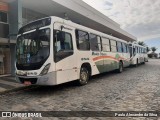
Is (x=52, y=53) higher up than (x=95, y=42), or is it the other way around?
(x=95, y=42)

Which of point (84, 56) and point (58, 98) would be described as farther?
point (84, 56)

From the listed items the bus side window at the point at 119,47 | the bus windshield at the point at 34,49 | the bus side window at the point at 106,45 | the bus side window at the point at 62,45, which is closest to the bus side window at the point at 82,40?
the bus side window at the point at 62,45

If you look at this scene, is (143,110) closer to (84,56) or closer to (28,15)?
(84,56)

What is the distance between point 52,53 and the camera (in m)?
7.12

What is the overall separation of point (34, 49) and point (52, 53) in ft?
2.79

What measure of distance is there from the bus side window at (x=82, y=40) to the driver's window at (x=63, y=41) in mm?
735

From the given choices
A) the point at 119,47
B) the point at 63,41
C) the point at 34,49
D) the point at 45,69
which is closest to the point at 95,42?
the point at 63,41

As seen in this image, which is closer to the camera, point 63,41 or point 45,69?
point 45,69

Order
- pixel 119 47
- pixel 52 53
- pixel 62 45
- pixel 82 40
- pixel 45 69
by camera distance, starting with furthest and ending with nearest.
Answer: pixel 119 47 → pixel 82 40 → pixel 62 45 → pixel 52 53 → pixel 45 69

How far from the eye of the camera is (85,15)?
1894cm

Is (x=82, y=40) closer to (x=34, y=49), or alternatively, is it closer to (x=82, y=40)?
(x=82, y=40)

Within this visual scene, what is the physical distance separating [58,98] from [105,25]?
2004 centimetres

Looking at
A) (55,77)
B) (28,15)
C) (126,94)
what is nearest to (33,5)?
(28,15)

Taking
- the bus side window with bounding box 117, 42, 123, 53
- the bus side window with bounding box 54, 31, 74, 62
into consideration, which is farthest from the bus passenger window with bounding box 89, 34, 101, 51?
the bus side window with bounding box 117, 42, 123, 53
